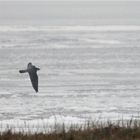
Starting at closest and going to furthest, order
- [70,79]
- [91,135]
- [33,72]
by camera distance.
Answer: [33,72] < [91,135] < [70,79]

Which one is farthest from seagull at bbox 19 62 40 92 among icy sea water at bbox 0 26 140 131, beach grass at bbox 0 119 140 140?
icy sea water at bbox 0 26 140 131

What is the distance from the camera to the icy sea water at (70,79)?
14578mm

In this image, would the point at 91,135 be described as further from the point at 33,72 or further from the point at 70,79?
the point at 70,79

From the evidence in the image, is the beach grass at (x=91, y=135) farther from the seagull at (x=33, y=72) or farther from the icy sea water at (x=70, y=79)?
the icy sea water at (x=70, y=79)

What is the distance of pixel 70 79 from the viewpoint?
20016mm

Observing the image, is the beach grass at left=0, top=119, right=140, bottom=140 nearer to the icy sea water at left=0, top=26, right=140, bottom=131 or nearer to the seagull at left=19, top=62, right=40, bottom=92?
the seagull at left=19, top=62, right=40, bottom=92

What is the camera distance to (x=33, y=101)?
1620 cm

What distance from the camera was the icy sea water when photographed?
574 inches

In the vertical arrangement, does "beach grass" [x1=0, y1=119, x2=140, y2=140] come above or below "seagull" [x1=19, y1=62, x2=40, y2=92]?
below

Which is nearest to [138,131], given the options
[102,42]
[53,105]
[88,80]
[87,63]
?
[53,105]

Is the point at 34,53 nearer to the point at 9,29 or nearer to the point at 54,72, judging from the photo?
the point at 54,72

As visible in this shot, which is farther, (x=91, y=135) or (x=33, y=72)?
(x=91, y=135)

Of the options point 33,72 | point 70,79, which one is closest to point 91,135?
point 33,72

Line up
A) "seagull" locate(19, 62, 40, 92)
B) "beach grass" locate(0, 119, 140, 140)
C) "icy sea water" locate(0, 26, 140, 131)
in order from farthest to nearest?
"icy sea water" locate(0, 26, 140, 131) → "beach grass" locate(0, 119, 140, 140) → "seagull" locate(19, 62, 40, 92)
